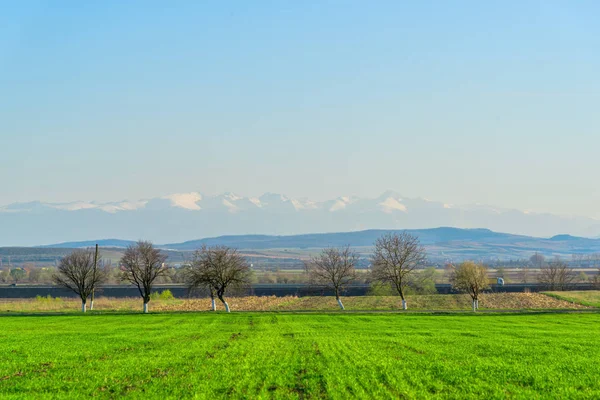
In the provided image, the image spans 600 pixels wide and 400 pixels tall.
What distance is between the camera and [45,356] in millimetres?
32625

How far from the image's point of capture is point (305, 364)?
28094 millimetres

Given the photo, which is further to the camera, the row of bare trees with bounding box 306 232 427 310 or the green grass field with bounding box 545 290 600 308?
the row of bare trees with bounding box 306 232 427 310

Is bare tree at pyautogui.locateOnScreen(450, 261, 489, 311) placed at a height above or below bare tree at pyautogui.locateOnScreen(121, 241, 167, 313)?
below

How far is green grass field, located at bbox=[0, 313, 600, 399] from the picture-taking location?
22.2 metres

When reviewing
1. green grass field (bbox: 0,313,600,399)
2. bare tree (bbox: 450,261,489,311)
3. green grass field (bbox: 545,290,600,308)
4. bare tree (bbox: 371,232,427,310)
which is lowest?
green grass field (bbox: 545,290,600,308)

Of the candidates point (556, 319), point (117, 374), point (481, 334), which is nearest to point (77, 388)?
point (117, 374)

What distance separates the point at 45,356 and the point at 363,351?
16.2 meters

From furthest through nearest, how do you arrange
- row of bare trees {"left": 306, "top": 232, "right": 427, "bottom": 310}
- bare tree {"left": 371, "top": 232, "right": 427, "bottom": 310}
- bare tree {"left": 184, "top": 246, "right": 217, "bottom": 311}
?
row of bare trees {"left": 306, "top": 232, "right": 427, "bottom": 310}
bare tree {"left": 371, "top": 232, "right": 427, "bottom": 310}
bare tree {"left": 184, "top": 246, "right": 217, "bottom": 311}

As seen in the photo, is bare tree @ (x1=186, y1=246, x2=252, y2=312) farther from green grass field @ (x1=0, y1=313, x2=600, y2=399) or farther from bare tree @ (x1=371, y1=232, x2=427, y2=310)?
green grass field @ (x1=0, y1=313, x2=600, y2=399)

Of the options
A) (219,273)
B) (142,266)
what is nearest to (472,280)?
(219,273)

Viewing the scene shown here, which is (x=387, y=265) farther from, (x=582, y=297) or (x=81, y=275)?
(x=81, y=275)

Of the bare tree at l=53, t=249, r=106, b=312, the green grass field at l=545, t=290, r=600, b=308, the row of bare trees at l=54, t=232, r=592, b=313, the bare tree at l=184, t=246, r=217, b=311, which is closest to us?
the bare tree at l=184, t=246, r=217, b=311

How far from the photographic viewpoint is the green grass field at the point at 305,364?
874 inches

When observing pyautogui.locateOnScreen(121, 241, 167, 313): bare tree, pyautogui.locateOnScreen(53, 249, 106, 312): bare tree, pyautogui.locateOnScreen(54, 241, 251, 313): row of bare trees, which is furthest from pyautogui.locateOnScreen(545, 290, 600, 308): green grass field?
pyautogui.locateOnScreen(53, 249, 106, 312): bare tree
